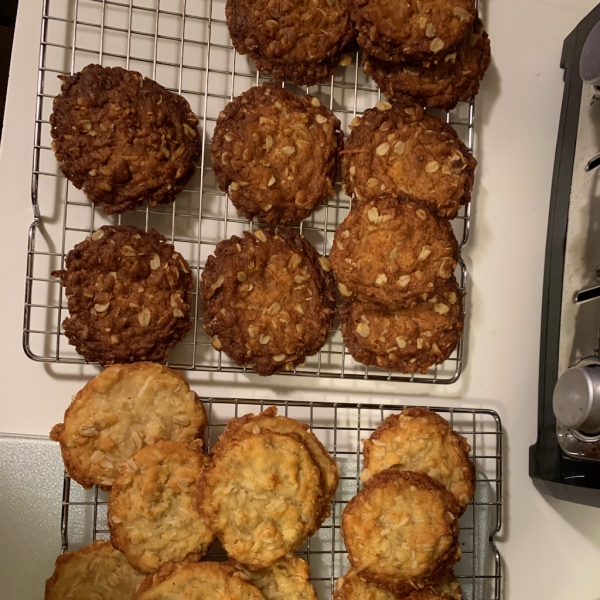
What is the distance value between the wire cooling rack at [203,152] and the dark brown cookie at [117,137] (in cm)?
12

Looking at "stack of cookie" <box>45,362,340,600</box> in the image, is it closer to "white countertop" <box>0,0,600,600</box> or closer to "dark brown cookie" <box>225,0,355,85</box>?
"white countertop" <box>0,0,600,600</box>

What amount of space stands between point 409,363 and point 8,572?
143cm

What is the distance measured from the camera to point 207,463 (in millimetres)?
1682

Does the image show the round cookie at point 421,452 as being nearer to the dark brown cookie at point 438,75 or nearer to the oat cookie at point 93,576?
the oat cookie at point 93,576

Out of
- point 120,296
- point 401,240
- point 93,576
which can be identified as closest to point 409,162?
point 401,240

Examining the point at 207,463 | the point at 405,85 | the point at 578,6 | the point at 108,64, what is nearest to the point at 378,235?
the point at 405,85

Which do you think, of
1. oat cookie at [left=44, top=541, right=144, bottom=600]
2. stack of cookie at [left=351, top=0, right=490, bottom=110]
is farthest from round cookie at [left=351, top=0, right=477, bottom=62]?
oat cookie at [left=44, top=541, right=144, bottom=600]

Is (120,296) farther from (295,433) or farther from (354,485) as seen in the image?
(354,485)

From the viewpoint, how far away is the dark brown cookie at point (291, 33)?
1.74 m

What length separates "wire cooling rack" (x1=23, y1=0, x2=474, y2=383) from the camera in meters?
1.85

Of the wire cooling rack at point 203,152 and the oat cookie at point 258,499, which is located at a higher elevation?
the wire cooling rack at point 203,152

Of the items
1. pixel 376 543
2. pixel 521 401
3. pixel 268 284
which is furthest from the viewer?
pixel 521 401

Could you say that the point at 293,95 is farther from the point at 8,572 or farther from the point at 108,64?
the point at 8,572

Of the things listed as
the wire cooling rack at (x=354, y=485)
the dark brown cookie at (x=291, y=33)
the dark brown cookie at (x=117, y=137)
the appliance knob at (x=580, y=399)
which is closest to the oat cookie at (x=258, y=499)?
the wire cooling rack at (x=354, y=485)
